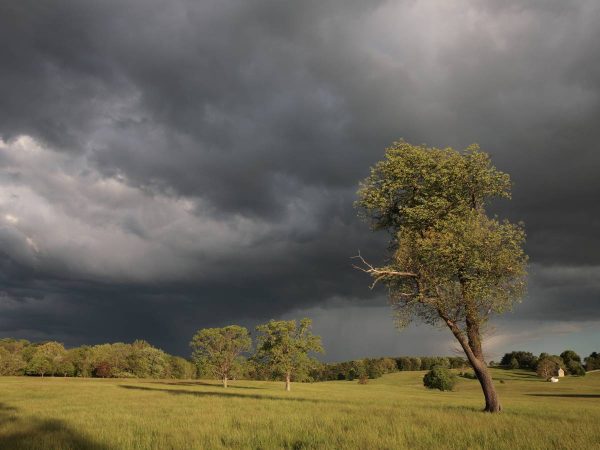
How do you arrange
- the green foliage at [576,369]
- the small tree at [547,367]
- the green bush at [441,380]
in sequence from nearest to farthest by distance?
the green bush at [441,380] < the small tree at [547,367] < the green foliage at [576,369]

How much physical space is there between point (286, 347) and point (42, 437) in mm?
72401

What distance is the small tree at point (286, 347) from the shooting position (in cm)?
8394

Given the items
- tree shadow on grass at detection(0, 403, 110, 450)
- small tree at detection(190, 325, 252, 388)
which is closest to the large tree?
tree shadow on grass at detection(0, 403, 110, 450)

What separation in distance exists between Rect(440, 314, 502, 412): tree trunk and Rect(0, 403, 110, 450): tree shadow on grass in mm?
20183

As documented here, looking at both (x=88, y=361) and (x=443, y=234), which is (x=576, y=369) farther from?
(x=88, y=361)

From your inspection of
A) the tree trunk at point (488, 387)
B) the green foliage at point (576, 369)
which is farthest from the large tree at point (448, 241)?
the green foliage at point (576, 369)

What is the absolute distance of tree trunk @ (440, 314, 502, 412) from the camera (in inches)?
1014

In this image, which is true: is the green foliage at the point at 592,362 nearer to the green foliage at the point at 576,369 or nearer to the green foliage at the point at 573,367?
the green foliage at the point at 573,367

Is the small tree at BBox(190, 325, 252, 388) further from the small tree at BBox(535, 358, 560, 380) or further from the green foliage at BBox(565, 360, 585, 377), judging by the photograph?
the green foliage at BBox(565, 360, 585, 377)

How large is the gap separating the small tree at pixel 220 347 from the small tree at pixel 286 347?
41.1 ft

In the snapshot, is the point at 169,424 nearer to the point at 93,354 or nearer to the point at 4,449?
the point at 4,449

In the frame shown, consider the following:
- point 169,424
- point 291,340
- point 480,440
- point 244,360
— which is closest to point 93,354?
point 244,360

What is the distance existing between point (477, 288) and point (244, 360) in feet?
255

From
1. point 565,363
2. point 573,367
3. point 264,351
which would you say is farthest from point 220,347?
point 565,363
